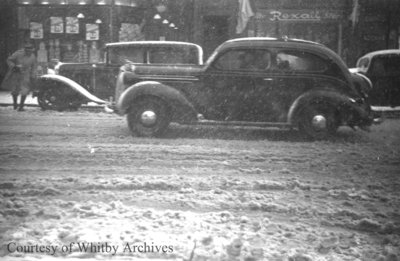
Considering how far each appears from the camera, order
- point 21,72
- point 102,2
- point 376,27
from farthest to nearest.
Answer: point 102,2, point 376,27, point 21,72

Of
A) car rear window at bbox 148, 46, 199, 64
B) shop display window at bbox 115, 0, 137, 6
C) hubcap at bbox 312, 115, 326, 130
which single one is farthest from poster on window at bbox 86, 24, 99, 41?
hubcap at bbox 312, 115, 326, 130

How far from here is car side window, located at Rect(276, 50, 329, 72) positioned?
820 centimetres

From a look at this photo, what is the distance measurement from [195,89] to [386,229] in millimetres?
4913

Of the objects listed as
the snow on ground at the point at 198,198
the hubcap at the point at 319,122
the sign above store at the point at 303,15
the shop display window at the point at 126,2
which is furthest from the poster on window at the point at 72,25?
the hubcap at the point at 319,122

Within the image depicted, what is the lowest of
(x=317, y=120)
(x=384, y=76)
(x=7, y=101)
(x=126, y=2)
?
(x=7, y=101)

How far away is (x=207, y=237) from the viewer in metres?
3.56

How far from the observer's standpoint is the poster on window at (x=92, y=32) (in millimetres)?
17281

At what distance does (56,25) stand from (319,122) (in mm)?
12405

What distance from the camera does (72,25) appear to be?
1730 centimetres

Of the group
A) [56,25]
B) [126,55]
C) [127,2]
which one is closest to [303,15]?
[126,55]

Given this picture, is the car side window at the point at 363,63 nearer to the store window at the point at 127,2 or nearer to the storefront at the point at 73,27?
the storefront at the point at 73,27

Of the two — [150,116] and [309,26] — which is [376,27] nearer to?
[309,26]

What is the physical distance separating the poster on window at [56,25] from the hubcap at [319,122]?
480 inches

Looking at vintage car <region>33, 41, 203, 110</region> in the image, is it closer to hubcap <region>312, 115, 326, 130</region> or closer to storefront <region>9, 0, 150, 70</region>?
hubcap <region>312, 115, 326, 130</region>
